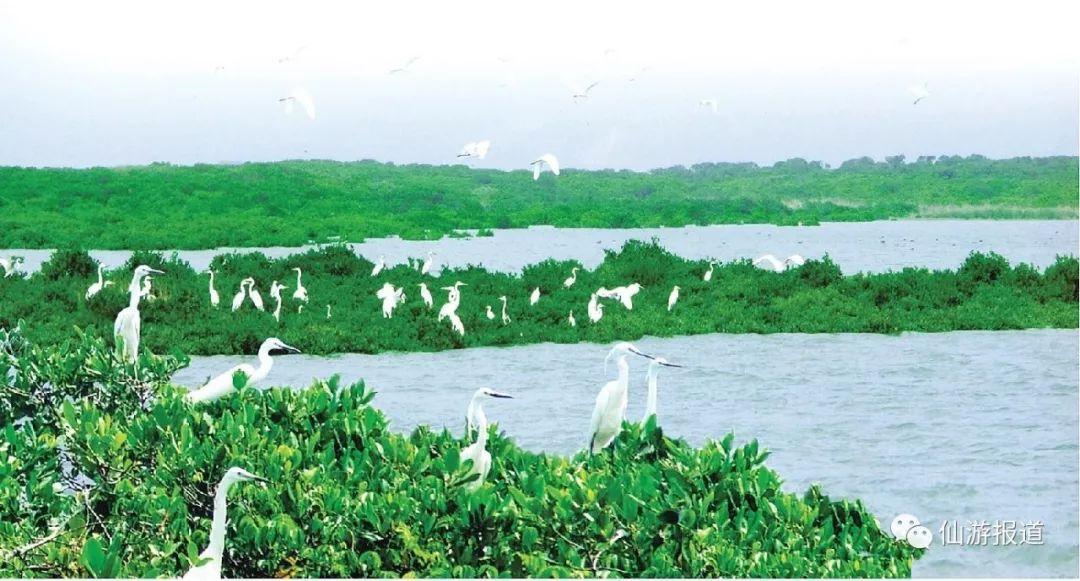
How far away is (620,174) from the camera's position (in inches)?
3620

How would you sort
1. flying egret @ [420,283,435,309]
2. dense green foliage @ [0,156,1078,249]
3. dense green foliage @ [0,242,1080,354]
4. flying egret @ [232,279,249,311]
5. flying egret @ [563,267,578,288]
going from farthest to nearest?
dense green foliage @ [0,156,1078,249] < flying egret @ [563,267,578,288] < flying egret @ [420,283,435,309] < flying egret @ [232,279,249,311] < dense green foliage @ [0,242,1080,354]

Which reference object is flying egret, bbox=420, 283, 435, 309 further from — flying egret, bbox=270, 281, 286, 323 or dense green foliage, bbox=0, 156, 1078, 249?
dense green foliage, bbox=0, 156, 1078, 249

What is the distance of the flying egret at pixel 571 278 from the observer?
2128 cm

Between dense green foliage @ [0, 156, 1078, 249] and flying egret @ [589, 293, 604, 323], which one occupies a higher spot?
dense green foliage @ [0, 156, 1078, 249]

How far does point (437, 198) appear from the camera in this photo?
214 feet

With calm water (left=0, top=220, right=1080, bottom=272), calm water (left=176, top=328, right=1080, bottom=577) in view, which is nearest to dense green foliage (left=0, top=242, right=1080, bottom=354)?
calm water (left=176, top=328, right=1080, bottom=577)

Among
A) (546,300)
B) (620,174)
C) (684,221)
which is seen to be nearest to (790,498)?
(546,300)

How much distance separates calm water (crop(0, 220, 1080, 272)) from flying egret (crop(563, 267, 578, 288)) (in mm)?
7409

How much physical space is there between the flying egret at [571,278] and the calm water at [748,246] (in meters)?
7.41

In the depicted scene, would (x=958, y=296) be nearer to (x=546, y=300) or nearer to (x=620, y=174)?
(x=546, y=300)

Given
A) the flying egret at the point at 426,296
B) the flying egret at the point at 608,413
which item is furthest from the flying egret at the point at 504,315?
the flying egret at the point at 608,413

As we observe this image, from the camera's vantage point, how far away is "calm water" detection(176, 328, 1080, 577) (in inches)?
369

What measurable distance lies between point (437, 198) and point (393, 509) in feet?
197

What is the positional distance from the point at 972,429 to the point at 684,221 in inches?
1959
